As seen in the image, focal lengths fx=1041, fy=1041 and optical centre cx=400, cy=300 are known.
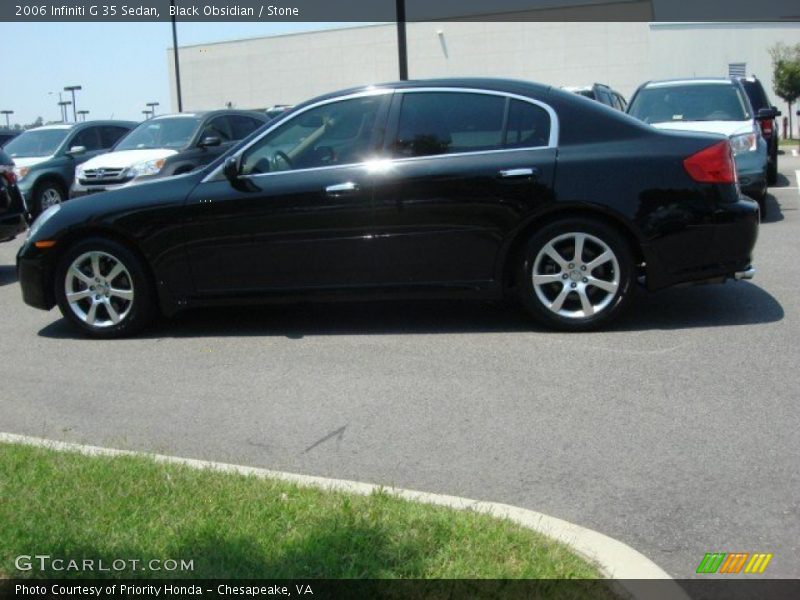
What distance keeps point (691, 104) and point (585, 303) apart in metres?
7.15

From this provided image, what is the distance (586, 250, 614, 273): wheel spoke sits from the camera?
699 centimetres

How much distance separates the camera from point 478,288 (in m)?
7.15

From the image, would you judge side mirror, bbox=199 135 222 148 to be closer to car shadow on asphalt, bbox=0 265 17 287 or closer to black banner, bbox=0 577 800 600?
car shadow on asphalt, bbox=0 265 17 287

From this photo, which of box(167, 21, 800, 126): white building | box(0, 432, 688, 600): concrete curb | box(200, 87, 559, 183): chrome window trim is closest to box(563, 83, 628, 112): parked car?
box(200, 87, 559, 183): chrome window trim

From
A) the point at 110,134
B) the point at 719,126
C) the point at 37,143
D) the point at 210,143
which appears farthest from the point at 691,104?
the point at 37,143

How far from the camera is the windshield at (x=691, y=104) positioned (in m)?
12.9

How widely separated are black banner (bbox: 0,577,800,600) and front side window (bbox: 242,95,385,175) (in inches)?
167

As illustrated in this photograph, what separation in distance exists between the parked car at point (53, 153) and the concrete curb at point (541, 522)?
12491 millimetres

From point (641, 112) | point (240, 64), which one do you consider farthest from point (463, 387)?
point (240, 64)

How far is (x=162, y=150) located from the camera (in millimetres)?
15289

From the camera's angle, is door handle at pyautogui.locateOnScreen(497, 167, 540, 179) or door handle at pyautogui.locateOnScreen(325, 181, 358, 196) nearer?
door handle at pyautogui.locateOnScreen(497, 167, 540, 179)

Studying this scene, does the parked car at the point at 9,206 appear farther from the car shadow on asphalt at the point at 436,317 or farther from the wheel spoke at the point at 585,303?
the wheel spoke at the point at 585,303

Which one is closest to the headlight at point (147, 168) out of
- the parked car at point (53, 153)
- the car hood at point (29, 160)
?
the parked car at point (53, 153)

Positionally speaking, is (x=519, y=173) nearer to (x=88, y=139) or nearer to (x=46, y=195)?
(x=46, y=195)
